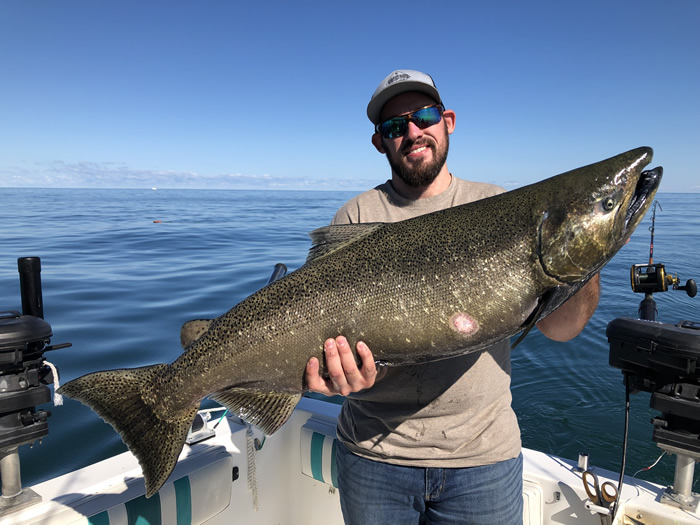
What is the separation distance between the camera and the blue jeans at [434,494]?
2.64 metres

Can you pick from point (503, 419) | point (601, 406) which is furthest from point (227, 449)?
point (601, 406)

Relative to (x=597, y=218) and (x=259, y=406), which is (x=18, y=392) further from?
(x=597, y=218)

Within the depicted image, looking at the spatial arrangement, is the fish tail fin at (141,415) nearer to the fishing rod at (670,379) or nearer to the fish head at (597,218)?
the fish head at (597,218)

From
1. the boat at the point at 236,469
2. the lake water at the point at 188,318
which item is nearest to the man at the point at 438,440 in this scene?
the boat at the point at 236,469

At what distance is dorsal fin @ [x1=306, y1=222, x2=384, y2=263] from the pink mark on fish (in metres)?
0.72

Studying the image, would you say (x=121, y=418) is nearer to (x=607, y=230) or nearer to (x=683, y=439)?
(x=607, y=230)

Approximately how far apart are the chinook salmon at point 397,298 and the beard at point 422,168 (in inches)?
23.4

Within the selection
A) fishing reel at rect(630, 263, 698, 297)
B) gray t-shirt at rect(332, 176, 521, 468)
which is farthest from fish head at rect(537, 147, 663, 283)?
fishing reel at rect(630, 263, 698, 297)

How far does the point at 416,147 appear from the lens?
3.05 m

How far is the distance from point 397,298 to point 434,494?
126 cm

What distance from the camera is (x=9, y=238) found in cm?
2462

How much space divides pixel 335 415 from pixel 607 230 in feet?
10.7

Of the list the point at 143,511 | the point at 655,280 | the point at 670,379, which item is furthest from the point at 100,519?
the point at 655,280

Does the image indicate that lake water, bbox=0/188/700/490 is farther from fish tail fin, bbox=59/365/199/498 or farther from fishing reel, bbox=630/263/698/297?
fish tail fin, bbox=59/365/199/498
